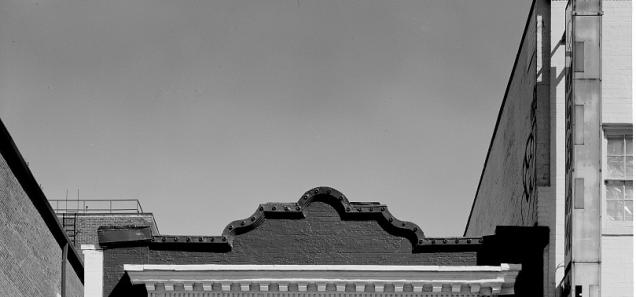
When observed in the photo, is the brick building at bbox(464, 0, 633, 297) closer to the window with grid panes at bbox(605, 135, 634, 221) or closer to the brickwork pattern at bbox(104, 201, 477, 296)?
the window with grid panes at bbox(605, 135, 634, 221)

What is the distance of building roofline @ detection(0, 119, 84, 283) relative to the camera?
37.1m

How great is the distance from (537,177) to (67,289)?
53.7ft

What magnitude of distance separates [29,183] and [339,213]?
957cm

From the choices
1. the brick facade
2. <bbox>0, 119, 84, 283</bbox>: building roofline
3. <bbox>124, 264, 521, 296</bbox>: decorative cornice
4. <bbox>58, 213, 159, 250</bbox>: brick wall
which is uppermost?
<bbox>58, 213, 159, 250</bbox>: brick wall

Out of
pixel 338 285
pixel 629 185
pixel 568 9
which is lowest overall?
pixel 338 285

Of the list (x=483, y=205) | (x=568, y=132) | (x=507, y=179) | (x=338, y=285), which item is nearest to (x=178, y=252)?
(x=338, y=285)

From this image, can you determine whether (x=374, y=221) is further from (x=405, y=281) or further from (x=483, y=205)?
(x=483, y=205)

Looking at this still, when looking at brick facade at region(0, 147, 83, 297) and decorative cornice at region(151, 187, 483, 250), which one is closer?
decorative cornice at region(151, 187, 483, 250)

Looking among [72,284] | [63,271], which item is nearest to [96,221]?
[72,284]

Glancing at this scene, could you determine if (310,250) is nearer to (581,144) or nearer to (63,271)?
(581,144)

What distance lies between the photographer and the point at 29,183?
40.1 m

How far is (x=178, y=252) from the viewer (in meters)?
34.0

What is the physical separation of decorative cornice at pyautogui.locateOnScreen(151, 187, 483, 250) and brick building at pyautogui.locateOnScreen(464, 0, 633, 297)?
218cm

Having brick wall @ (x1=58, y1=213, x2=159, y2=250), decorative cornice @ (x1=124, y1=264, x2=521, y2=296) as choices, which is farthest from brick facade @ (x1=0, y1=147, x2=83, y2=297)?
brick wall @ (x1=58, y1=213, x2=159, y2=250)
